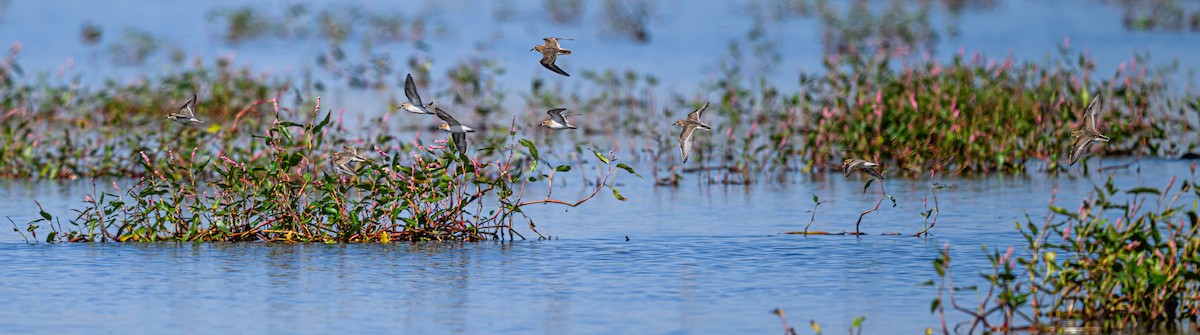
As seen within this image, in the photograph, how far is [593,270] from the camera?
11.4m

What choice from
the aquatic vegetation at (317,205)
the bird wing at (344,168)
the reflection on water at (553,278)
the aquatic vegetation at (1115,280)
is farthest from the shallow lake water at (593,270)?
the aquatic vegetation at (1115,280)

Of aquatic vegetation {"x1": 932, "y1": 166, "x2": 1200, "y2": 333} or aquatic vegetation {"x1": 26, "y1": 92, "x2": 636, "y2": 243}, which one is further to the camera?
aquatic vegetation {"x1": 26, "y1": 92, "x2": 636, "y2": 243}

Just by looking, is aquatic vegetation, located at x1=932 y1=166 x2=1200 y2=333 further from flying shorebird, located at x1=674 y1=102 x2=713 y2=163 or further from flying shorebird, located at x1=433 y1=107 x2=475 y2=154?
flying shorebird, located at x1=433 y1=107 x2=475 y2=154

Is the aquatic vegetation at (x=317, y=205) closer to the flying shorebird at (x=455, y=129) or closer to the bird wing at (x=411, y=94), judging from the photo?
the flying shorebird at (x=455, y=129)

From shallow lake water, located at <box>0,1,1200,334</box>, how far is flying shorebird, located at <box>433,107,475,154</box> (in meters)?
0.64

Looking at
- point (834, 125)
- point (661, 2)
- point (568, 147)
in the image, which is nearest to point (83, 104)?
point (568, 147)

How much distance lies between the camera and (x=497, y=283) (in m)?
10.8

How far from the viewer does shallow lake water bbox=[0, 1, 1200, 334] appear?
966 centimetres

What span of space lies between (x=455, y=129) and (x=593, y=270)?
3.92 feet

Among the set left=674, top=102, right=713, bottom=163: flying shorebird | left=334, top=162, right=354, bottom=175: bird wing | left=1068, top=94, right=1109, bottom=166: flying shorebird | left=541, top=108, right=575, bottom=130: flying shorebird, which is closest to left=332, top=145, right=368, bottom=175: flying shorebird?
left=334, top=162, right=354, bottom=175: bird wing

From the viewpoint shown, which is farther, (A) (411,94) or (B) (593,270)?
(A) (411,94)

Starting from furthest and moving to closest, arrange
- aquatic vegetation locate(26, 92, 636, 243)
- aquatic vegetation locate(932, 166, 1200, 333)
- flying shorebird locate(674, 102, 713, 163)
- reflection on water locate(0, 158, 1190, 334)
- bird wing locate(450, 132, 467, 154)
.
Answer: flying shorebird locate(674, 102, 713, 163) < aquatic vegetation locate(26, 92, 636, 243) < bird wing locate(450, 132, 467, 154) < reflection on water locate(0, 158, 1190, 334) < aquatic vegetation locate(932, 166, 1200, 333)

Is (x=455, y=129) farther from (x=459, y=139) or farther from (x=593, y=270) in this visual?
(x=593, y=270)

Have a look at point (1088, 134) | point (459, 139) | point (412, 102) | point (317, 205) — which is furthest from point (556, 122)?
point (1088, 134)
